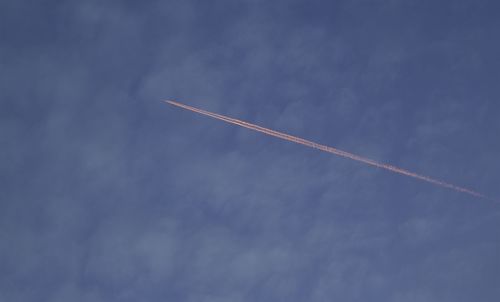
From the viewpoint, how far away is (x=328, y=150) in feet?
165

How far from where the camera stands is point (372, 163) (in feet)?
171

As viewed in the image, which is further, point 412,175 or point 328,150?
point 412,175

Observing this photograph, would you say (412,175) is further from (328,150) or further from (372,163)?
(328,150)

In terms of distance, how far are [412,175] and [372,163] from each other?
10589 mm

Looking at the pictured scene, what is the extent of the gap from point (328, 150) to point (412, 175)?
63.6 ft

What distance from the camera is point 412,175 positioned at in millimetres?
56219

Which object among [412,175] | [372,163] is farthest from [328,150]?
[412,175]

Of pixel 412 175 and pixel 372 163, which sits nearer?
pixel 372 163

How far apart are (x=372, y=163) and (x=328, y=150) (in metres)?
8.88
